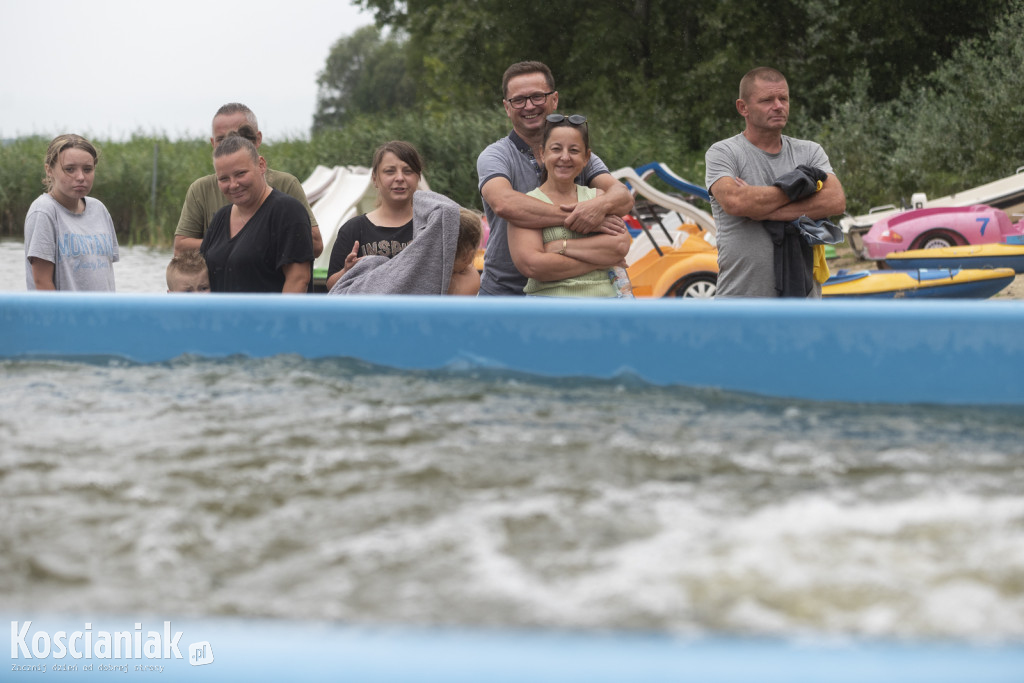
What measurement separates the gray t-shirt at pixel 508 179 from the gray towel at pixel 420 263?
15 cm

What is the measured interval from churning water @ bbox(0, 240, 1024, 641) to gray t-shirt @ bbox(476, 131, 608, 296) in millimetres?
702

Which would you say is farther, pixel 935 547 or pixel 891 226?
pixel 891 226

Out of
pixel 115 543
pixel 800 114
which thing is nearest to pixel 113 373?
pixel 115 543

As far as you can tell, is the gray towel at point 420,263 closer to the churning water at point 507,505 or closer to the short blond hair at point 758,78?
the churning water at point 507,505

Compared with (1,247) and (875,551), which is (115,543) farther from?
(1,247)

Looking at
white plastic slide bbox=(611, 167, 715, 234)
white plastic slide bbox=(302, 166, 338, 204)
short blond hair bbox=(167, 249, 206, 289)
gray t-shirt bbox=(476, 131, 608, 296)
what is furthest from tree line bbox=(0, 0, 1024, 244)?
gray t-shirt bbox=(476, 131, 608, 296)

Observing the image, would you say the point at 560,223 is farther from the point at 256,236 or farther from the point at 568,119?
the point at 256,236

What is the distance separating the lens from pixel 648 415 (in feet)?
9.80

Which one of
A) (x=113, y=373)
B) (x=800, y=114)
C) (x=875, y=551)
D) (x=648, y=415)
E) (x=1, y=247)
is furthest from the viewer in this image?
(x=800, y=114)

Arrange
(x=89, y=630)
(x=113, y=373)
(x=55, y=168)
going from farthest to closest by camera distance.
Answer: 1. (x=55, y=168)
2. (x=113, y=373)
3. (x=89, y=630)

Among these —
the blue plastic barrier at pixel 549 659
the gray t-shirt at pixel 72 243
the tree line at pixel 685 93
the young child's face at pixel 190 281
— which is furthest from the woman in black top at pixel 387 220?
the tree line at pixel 685 93

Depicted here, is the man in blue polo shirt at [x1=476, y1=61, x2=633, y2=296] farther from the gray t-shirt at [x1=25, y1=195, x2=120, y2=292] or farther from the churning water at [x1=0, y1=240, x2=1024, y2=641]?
the gray t-shirt at [x1=25, y1=195, x2=120, y2=292]

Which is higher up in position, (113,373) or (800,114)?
(800,114)

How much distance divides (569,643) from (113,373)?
275 cm
